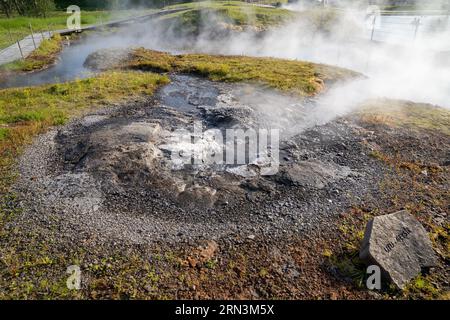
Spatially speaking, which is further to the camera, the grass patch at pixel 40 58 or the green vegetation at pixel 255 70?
the grass patch at pixel 40 58

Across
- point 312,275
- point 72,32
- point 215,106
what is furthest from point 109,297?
point 72,32

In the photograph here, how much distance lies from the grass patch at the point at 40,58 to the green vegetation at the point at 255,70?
7504 millimetres

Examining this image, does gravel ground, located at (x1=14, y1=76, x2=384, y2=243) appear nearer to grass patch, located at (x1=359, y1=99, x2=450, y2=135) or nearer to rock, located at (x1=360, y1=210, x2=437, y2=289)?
rock, located at (x1=360, y1=210, x2=437, y2=289)

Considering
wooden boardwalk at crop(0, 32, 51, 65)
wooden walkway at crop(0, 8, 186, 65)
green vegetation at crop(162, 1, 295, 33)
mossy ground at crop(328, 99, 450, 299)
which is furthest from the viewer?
green vegetation at crop(162, 1, 295, 33)

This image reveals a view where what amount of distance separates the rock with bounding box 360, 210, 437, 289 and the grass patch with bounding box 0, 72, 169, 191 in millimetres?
10832

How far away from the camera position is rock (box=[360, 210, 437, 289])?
6938mm

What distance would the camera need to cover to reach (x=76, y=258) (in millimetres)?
7328

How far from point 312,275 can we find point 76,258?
562 cm

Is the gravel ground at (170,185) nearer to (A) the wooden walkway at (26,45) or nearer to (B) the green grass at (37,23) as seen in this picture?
(A) the wooden walkway at (26,45)

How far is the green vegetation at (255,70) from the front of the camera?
19859 millimetres

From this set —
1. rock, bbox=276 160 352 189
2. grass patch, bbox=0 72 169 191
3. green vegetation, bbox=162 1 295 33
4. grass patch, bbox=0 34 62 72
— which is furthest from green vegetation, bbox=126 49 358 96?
green vegetation, bbox=162 1 295 33

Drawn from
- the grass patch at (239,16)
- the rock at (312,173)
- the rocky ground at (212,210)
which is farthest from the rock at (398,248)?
the grass patch at (239,16)

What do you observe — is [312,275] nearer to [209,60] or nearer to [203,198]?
[203,198]

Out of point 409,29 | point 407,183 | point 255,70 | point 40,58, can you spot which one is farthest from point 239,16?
point 407,183
